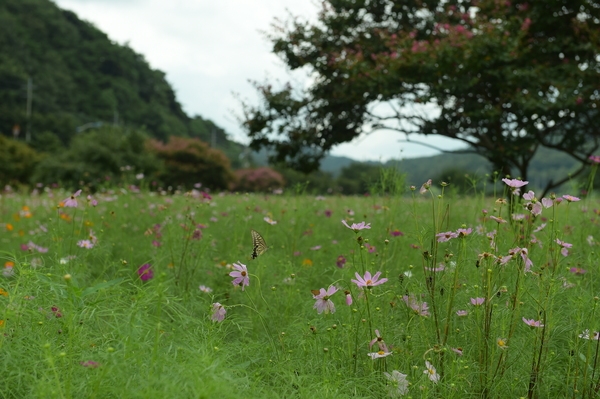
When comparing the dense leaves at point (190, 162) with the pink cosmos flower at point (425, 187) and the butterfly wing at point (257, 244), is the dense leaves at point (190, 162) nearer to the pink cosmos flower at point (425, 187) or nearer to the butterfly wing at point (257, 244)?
the butterfly wing at point (257, 244)

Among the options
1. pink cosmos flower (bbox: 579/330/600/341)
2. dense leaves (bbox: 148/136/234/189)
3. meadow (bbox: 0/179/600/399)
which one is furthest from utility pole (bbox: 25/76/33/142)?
pink cosmos flower (bbox: 579/330/600/341)

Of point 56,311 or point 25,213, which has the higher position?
point 56,311

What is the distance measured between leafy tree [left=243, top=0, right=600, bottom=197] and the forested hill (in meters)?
31.1

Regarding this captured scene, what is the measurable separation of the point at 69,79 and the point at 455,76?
38.1 meters

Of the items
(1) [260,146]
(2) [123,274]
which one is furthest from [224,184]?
(2) [123,274]

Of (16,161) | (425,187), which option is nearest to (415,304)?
(425,187)

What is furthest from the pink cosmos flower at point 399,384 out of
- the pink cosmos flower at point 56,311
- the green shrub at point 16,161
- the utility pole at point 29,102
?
the utility pole at point 29,102

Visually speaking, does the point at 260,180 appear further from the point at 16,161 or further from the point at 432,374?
the point at 432,374

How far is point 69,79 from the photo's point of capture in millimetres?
37750

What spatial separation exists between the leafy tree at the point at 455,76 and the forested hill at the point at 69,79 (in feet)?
102

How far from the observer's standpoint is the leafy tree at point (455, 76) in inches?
218

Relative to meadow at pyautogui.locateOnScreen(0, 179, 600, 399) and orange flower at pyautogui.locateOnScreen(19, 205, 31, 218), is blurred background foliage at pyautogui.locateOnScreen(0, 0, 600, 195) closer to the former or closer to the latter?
orange flower at pyautogui.locateOnScreen(19, 205, 31, 218)

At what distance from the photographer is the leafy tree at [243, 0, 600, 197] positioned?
5.54 meters

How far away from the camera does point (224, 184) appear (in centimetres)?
2489
